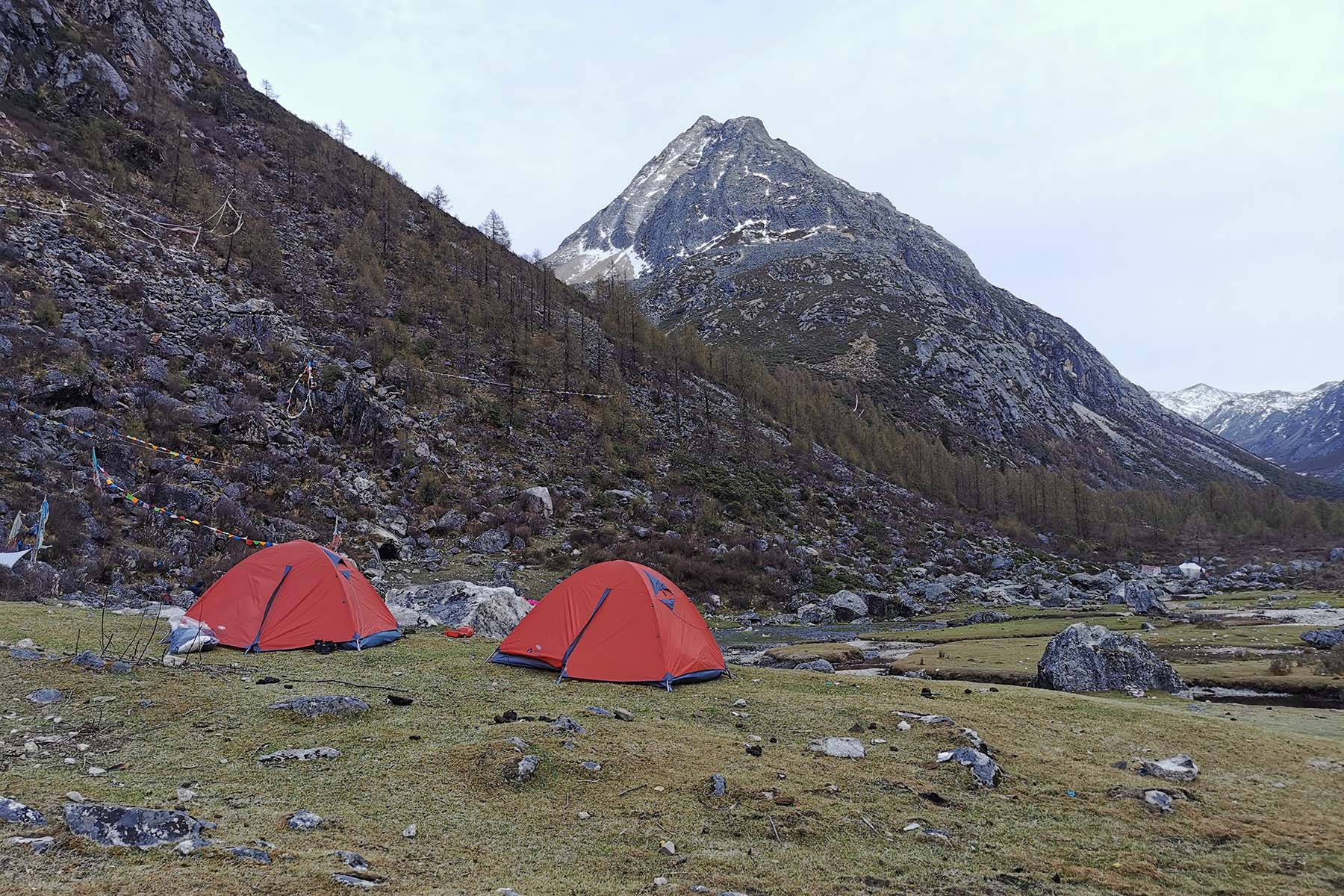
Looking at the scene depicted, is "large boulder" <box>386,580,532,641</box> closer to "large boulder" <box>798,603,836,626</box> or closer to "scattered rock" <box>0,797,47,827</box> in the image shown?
"scattered rock" <box>0,797,47,827</box>

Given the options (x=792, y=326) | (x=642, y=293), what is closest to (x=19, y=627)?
(x=792, y=326)

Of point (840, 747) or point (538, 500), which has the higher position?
point (538, 500)

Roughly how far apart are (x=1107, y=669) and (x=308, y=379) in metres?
36.4

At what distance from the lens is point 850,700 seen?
1162 centimetres

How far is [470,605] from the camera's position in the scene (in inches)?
766

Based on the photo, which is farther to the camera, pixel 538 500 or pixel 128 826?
pixel 538 500

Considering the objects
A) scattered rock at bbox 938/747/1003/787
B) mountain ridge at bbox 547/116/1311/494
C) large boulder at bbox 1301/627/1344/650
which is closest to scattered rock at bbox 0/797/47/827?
scattered rock at bbox 938/747/1003/787

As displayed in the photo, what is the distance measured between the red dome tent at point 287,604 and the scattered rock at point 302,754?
7118 mm

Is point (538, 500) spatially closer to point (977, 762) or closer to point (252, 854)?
point (977, 762)

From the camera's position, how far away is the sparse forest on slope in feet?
84.5

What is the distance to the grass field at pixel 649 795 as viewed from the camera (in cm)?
525

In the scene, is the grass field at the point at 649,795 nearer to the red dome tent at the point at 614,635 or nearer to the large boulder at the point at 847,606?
the red dome tent at the point at 614,635

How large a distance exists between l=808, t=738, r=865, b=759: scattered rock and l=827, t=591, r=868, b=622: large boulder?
2660cm

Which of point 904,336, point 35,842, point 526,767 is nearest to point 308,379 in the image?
point 526,767
